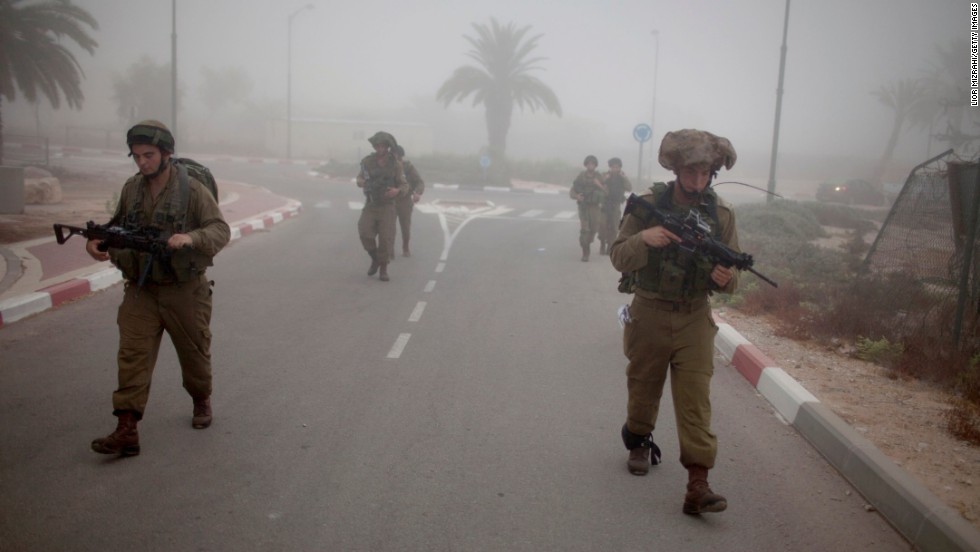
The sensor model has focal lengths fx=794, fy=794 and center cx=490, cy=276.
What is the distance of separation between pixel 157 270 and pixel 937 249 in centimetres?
762

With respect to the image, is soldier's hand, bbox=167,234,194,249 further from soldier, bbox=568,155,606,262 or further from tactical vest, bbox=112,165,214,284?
soldier, bbox=568,155,606,262

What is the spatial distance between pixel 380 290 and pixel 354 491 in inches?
245

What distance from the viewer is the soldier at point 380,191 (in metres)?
10.5

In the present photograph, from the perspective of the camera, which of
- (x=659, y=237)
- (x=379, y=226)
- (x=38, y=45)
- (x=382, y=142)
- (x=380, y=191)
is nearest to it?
(x=659, y=237)

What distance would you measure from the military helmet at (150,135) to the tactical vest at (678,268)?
2739mm

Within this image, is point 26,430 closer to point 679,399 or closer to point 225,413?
point 225,413

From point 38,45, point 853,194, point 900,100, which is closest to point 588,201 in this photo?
point 38,45

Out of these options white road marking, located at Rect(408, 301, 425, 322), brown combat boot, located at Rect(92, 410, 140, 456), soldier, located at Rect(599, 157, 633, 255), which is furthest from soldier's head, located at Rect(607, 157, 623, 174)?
brown combat boot, located at Rect(92, 410, 140, 456)

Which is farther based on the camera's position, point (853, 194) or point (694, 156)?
point (853, 194)

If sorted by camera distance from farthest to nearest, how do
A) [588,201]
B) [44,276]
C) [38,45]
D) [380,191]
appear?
[38,45] → [588,201] → [380,191] → [44,276]

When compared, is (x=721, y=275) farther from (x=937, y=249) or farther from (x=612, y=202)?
(x=612, y=202)

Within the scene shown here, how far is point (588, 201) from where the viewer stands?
13328mm

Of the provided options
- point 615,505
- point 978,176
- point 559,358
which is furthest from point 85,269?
point 978,176

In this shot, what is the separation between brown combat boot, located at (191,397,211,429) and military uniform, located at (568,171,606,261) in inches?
357
